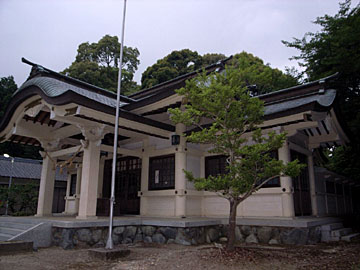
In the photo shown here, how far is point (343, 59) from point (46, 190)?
503 inches

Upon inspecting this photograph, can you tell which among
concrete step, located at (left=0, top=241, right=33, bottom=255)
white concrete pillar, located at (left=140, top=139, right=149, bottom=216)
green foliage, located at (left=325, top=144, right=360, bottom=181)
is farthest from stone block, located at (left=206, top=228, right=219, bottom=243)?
green foliage, located at (left=325, top=144, right=360, bottom=181)

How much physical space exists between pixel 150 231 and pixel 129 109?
13.3ft

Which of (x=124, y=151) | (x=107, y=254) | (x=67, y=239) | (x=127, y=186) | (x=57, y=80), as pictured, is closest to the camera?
(x=107, y=254)

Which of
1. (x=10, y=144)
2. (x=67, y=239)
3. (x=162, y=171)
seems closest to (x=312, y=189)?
(x=162, y=171)

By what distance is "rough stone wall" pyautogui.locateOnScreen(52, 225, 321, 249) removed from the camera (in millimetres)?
7367

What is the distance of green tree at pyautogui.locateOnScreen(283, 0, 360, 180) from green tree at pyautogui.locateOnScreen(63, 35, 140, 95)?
67.6 ft

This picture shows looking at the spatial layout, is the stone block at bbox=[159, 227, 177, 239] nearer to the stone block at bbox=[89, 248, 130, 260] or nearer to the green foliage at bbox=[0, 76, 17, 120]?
the stone block at bbox=[89, 248, 130, 260]

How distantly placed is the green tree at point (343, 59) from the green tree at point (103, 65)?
2060cm

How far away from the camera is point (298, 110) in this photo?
7.67 metres

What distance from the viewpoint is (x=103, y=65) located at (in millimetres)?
33969

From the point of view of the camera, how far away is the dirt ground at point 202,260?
17.3 feet

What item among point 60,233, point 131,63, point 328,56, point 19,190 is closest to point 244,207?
point 60,233

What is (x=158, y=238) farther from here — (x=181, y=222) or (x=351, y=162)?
(x=351, y=162)

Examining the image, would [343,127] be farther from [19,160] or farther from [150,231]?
[19,160]
